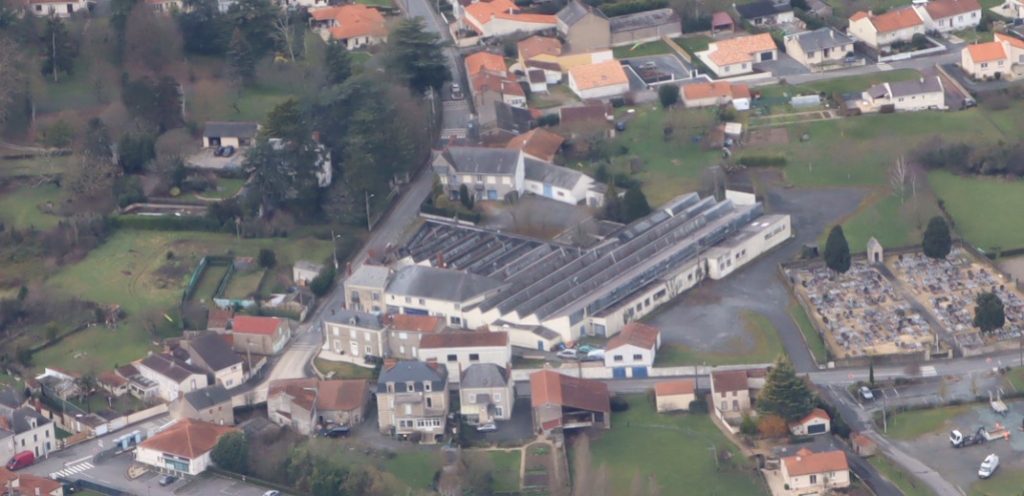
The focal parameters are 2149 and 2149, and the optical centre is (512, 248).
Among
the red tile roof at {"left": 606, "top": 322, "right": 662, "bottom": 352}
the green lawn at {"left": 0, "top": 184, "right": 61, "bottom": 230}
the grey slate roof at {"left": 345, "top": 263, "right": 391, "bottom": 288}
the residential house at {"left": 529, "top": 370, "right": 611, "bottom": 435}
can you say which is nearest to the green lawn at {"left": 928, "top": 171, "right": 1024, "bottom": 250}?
the red tile roof at {"left": 606, "top": 322, "right": 662, "bottom": 352}

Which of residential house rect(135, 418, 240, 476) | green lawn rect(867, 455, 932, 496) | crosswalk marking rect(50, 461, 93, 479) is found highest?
green lawn rect(867, 455, 932, 496)

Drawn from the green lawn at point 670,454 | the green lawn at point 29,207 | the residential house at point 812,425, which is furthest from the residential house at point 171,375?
the residential house at point 812,425

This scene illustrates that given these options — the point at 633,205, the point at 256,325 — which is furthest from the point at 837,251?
the point at 256,325

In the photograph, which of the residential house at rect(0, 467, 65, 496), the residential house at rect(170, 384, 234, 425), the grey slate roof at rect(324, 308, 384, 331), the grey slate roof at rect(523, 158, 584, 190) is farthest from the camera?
the grey slate roof at rect(523, 158, 584, 190)

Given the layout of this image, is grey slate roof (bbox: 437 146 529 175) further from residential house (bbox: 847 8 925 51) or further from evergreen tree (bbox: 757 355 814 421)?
residential house (bbox: 847 8 925 51)

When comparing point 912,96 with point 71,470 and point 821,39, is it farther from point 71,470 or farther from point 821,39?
point 71,470

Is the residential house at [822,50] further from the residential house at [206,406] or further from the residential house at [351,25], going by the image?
the residential house at [206,406]

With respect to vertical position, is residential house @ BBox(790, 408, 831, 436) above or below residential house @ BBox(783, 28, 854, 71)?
below
